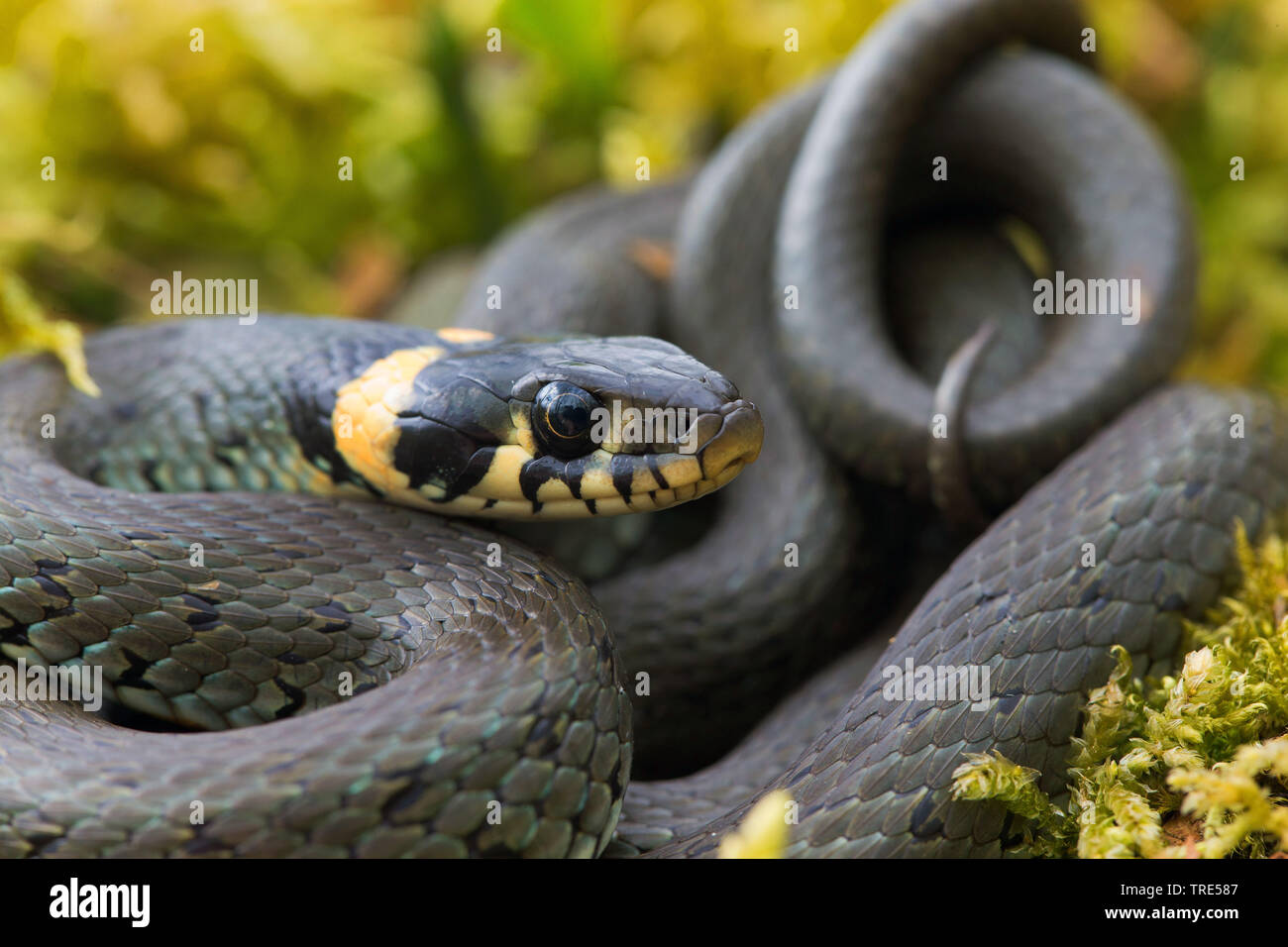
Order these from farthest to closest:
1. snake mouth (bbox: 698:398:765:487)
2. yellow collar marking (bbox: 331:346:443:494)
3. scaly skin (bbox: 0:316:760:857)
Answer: yellow collar marking (bbox: 331:346:443:494)
snake mouth (bbox: 698:398:765:487)
scaly skin (bbox: 0:316:760:857)

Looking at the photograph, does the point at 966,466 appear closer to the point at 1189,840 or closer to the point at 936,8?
the point at 1189,840

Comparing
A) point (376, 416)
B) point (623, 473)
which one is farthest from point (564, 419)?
point (376, 416)

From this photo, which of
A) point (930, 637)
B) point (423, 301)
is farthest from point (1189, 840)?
point (423, 301)

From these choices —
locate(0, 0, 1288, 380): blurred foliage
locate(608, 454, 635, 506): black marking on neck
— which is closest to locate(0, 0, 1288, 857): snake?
locate(608, 454, 635, 506): black marking on neck

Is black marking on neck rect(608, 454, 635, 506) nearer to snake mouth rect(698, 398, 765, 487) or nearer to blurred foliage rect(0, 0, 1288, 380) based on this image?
snake mouth rect(698, 398, 765, 487)

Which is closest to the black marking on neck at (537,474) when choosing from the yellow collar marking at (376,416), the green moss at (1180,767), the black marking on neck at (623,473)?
the black marking on neck at (623,473)

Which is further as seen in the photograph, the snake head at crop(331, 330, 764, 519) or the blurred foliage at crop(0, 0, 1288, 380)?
the blurred foliage at crop(0, 0, 1288, 380)
